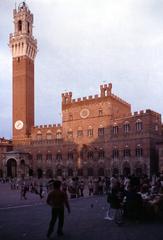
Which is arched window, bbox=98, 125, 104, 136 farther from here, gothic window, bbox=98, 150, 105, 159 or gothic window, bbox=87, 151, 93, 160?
gothic window, bbox=87, 151, 93, 160

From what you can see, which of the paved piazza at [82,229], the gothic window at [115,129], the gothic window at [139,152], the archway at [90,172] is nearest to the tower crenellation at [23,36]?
the gothic window at [115,129]

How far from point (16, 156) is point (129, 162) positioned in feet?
63.3

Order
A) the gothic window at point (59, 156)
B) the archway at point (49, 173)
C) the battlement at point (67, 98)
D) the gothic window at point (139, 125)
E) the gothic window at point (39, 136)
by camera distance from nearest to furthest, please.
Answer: the gothic window at point (139, 125) < the gothic window at point (59, 156) < the archway at point (49, 173) < the battlement at point (67, 98) < the gothic window at point (39, 136)

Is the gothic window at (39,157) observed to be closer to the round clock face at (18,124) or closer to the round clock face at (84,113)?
the round clock face at (18,124)

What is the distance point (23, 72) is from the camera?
6162cm

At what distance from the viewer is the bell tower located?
6044 cm

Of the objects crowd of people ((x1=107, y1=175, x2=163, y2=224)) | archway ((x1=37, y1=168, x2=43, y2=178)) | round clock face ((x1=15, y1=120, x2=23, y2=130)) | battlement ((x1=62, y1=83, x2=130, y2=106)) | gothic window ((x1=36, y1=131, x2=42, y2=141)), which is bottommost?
archway ((x1=37, y1=168, x2=43, y2=178))

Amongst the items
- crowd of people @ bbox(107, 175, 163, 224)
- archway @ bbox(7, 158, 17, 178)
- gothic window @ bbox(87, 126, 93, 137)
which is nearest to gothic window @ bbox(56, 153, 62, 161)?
gothic window @ bbox(87, 126, 93, 137)

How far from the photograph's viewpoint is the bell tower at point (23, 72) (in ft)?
198

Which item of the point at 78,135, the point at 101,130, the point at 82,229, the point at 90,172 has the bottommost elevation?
the point at 90,172

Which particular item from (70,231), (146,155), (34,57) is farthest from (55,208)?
(34,57)

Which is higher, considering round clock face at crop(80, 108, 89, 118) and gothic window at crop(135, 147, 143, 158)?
round clock face at crop(80, 108, 89, 118)

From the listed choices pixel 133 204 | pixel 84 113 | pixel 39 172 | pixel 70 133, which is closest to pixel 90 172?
pixel 70 133

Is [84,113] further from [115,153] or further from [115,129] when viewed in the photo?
[115,153]
